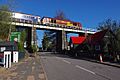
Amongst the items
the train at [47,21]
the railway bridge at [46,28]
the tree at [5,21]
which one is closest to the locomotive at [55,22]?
the train at [47,21]

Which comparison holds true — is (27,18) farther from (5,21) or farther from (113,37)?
(113,37)

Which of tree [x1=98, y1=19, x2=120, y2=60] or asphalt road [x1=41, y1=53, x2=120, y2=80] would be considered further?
tree [x1=98, y1=19, x2=120, y2=60]

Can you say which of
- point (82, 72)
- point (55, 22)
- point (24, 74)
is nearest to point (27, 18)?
point (55, 22)

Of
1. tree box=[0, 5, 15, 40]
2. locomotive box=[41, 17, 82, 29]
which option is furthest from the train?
tree box=[0, 5, 15, 40]

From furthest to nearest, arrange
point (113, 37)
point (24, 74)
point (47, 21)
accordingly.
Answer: point (47, 21) → point (113, 37) → point (24, 74)

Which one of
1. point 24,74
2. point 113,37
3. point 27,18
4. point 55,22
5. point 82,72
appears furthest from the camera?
point 55,22

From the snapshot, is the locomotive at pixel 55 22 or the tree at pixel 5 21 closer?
the tree at pixel 5 21

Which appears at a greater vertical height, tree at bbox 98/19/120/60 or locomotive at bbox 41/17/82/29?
locomotive at bbox 41/17/82/29

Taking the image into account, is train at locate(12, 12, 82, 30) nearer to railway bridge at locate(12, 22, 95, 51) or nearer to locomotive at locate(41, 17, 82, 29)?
locomotive at locate(41, 17, 82, 29)

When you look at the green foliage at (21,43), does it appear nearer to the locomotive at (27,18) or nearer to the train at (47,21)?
the locomotive at (27,18)

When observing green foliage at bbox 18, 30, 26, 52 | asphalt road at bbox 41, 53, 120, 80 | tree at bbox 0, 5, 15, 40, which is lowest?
asphalt road at bbox 41, 53, 120, 80

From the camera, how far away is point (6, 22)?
58344 mm

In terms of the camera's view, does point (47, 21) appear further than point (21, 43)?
Yes

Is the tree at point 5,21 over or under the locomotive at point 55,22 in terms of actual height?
under
